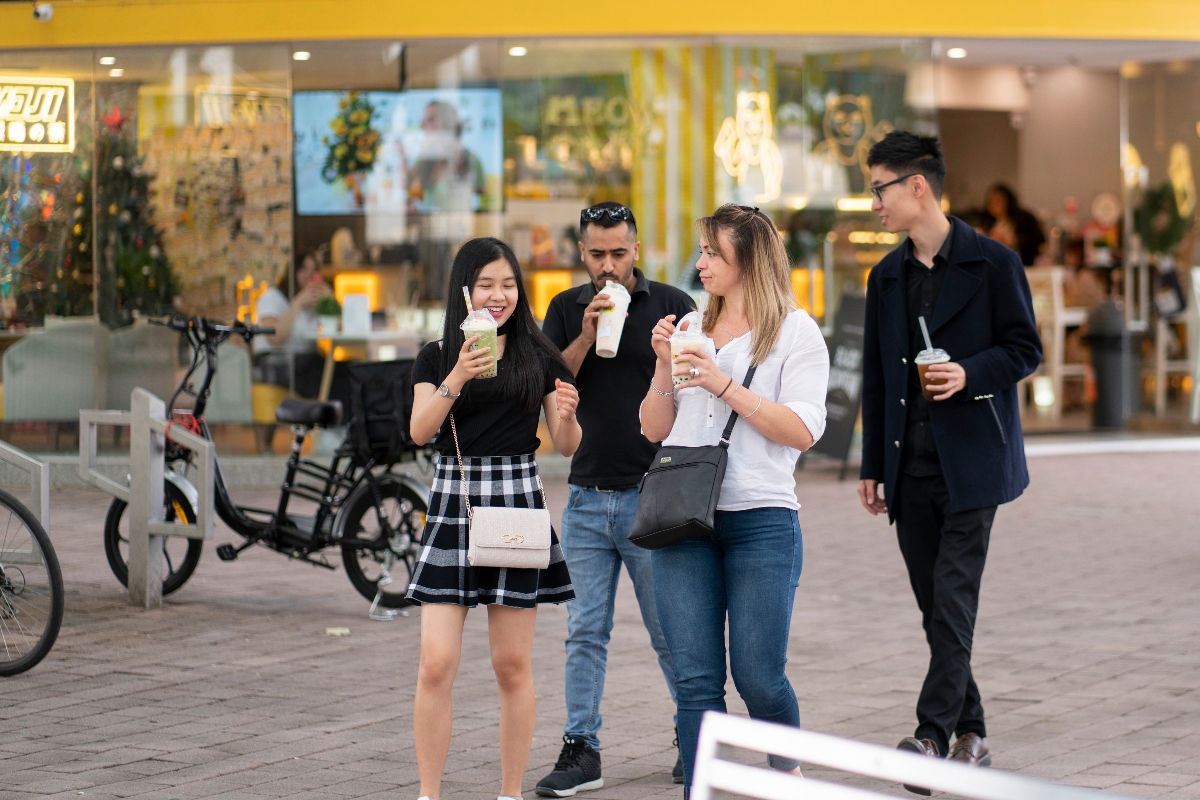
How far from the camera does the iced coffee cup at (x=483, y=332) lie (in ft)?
15.3

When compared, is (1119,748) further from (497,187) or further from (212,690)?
(497,187)

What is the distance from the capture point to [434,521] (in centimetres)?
498

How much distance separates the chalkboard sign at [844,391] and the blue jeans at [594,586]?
8860 mm

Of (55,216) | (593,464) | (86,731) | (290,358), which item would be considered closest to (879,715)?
(593,464)

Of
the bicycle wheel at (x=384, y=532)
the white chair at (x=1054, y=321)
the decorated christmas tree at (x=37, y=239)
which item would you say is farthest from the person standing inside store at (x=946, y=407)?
the white chair at (x=1054, y=321)

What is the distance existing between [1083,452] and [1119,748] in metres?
11.3

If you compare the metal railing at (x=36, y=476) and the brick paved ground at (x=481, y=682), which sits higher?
the metal railing at (x=36, y=476)

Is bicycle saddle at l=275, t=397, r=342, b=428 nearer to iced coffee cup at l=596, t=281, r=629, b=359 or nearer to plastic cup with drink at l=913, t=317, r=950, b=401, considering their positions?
iced coffee cup at l=596, t=281, r=629, b=359

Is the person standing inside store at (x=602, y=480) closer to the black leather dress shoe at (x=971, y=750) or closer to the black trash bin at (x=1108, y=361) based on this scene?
the black leather dress shoe at (x=971, y=750)

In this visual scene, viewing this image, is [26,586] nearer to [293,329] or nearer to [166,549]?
[166,549]

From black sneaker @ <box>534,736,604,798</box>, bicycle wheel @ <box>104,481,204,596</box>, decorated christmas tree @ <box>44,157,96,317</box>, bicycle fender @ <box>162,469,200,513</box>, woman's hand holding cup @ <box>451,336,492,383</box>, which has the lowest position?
black sneaker @ <box>534,736,604,798</box>

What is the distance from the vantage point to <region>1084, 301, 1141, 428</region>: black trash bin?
18.1m

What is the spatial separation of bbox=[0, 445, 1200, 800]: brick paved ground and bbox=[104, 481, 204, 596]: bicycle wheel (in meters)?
0.14

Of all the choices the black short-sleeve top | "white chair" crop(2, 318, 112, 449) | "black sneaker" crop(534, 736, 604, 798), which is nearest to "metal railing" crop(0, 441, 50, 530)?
"black sneaker" crop(534, 736, 604, 798)
